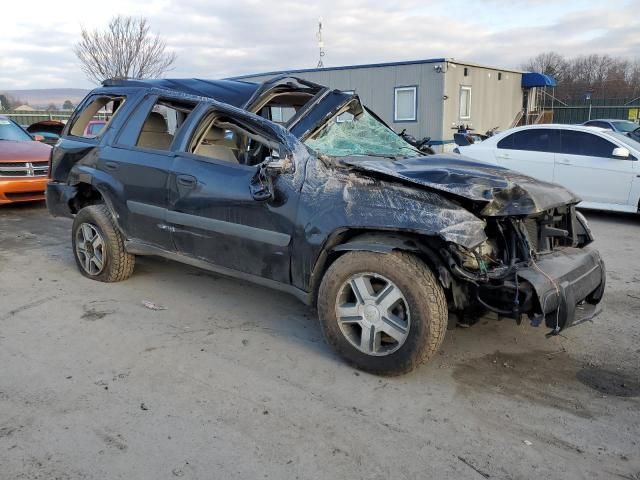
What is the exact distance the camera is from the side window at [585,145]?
860 cm

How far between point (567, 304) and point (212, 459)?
222 centimetres

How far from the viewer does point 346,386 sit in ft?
11.2

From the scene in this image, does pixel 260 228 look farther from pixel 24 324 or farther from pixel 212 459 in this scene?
pixel 24 324

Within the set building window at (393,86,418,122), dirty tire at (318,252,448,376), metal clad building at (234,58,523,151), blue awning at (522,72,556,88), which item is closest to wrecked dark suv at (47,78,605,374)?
dirty tire at (318,252,448,376)

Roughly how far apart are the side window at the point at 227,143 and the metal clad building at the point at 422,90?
48.0ft

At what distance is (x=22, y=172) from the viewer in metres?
→ 8.93

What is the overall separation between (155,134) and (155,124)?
5.0 inches

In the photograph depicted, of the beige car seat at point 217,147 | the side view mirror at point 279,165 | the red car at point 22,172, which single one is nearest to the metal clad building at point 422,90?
the red car at point 22,172

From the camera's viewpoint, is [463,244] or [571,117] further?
[571,117]

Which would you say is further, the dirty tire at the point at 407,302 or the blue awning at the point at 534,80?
the blue awning at the point at 534,80

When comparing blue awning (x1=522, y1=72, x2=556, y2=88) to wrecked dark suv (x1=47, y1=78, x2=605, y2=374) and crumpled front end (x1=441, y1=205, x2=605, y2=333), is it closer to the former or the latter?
wrecked dark suv (x1=47, y1=78, x2=605, y2=374)

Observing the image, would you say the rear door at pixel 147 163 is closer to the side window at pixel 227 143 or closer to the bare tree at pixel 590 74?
the side window at pixel 227 143

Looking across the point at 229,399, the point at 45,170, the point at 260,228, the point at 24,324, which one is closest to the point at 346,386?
the point at 229,399

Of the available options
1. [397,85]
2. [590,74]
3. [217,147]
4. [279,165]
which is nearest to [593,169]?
[217,147]
